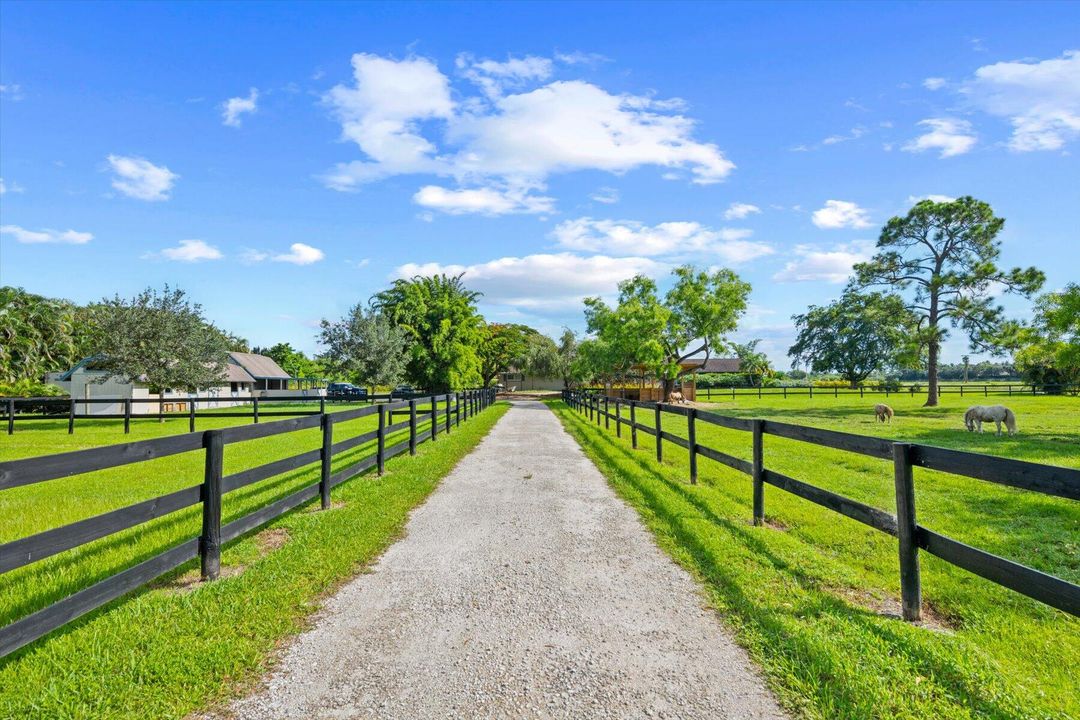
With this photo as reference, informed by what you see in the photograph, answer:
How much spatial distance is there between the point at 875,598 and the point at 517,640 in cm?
268

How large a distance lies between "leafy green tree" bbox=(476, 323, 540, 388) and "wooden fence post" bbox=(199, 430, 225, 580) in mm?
43392

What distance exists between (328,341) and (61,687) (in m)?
41.7

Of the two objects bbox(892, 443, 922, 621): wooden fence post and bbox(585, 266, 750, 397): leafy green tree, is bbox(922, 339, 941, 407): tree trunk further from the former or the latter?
bbox(892, 443, 922, 621): wooden fence post

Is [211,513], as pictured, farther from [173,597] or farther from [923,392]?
[923,392]

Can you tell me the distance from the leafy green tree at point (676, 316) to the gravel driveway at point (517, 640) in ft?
106

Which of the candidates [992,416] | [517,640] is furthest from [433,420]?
[992,416]

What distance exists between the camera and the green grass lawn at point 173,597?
2.79 meters

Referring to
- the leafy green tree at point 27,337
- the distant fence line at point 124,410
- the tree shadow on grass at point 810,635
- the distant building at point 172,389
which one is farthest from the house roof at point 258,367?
the tree shadow on grass at point 810,635

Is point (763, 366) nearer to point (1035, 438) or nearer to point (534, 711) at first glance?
point (1035, 438)

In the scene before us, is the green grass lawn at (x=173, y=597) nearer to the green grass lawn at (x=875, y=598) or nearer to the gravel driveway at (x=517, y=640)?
the gravel driveway at (x=517, y=640)

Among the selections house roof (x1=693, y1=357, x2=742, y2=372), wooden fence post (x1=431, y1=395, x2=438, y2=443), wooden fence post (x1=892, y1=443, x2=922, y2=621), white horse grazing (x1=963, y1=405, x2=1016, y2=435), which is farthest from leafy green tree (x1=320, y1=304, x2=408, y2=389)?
house roof (x1=693, y1=357, x2=742, y2=372)

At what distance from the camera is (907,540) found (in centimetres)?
372

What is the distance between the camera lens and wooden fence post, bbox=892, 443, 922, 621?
12.1 ft

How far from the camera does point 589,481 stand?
8617 millimetres
